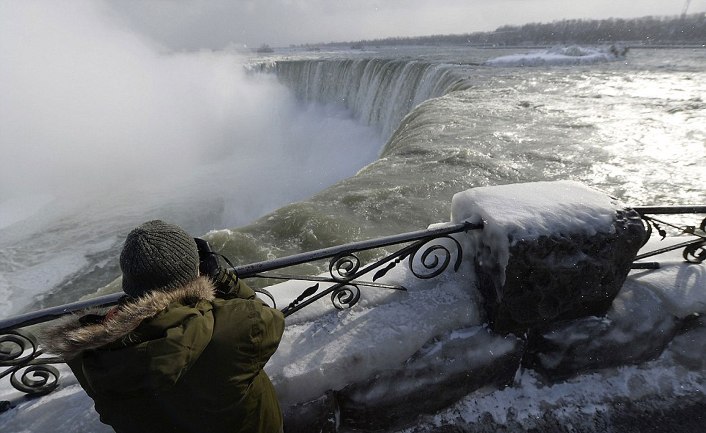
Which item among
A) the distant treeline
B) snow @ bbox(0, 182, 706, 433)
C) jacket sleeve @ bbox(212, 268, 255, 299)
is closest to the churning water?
snow @ bbox(0, 182, 706, 433)

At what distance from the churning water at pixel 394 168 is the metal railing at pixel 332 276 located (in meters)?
3.13

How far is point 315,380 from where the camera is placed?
6.84 ft

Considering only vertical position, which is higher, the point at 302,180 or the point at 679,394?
the point at 679,394

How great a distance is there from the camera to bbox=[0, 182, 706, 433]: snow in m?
2.10

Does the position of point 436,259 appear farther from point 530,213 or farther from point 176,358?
point 176,358

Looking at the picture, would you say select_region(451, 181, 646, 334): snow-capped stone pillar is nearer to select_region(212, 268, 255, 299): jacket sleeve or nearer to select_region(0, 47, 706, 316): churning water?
select_region(212, 268, 255, 299): jacket sleeve

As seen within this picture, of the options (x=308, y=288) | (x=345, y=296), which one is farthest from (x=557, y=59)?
(x=308, y=288)

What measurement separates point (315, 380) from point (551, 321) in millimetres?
1513

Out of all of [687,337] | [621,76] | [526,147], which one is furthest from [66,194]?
[621,76]

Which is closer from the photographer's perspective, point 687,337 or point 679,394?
point 679,394

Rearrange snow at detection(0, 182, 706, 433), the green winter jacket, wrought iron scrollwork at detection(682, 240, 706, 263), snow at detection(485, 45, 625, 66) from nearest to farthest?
the green winter jacket
snow at detection(0, 182, 706, 433)
wrought iron scrollwork at detection(682, 240, 706, 263)
snow at detection(485, 45, 625, 66)

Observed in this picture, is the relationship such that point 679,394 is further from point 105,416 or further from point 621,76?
point 621,76

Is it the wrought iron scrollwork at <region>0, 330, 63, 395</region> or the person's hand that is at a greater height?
the person's hand

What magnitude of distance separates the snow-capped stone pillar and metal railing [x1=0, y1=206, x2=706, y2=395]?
20cm
